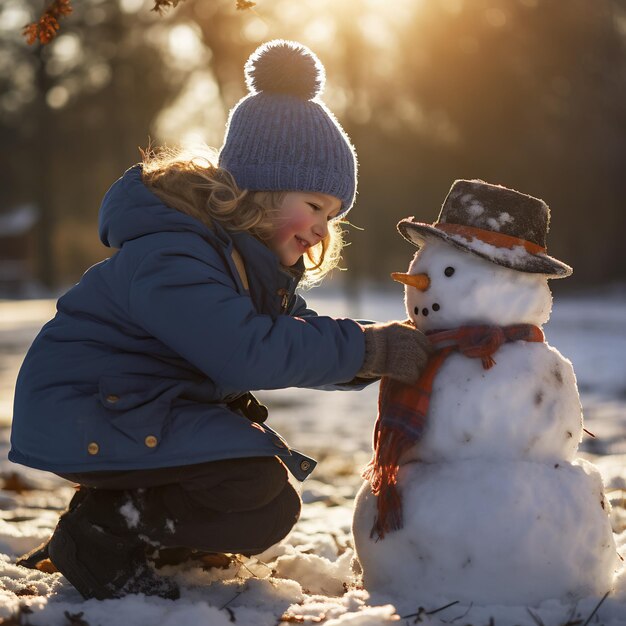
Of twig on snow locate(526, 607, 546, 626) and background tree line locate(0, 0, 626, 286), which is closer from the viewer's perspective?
twig on snow locate(526, 607, 546, 626)

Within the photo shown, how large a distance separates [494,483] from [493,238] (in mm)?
672

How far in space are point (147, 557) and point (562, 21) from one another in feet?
57.3

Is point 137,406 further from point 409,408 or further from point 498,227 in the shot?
point 498,227

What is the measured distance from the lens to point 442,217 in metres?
2.61

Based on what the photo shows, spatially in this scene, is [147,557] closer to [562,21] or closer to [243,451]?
[243,451]

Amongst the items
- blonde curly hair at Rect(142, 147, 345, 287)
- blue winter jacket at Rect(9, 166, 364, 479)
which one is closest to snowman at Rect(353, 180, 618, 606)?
blue winter jacket at Rect(9, 166, 364, 479)

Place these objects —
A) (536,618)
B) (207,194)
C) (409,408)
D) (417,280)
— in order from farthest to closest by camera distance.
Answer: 1. (207,194)
2. (417,280)
3. (409,408)
4. (536,618)

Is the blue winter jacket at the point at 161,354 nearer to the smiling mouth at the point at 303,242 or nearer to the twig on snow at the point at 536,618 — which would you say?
the smiling mouth at the point at 303,242

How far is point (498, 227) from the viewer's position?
248cm

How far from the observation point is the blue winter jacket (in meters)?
2.40

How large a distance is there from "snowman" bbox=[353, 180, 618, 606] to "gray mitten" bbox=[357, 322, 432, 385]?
1.6 inches

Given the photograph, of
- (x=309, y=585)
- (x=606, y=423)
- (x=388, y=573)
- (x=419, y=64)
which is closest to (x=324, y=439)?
(x=606, y=423)

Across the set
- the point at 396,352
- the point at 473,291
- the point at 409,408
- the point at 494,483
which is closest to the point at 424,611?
the point at 494,483

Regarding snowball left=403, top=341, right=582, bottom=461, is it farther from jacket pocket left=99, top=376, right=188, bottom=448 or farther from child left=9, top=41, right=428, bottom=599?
jacket pocket left=99, top=376, right=188, bottom=448
